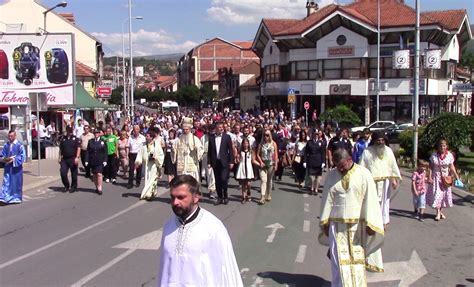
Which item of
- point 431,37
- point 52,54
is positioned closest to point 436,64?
point 52,54

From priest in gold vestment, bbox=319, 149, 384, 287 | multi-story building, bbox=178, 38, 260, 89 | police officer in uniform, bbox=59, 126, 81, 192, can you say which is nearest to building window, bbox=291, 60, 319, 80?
police officer in uniform, bbox=59, 126, 81, 192

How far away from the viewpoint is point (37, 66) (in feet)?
87.1

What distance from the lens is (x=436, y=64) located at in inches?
949

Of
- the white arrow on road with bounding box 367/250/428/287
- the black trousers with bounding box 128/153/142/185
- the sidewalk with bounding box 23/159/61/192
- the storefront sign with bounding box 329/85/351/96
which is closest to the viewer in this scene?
the white arrow on road with bounding box 367/250/428/287

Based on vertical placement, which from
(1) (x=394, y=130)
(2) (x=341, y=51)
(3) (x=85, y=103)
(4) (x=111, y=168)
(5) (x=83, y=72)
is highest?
(2) (x=341, y=51)

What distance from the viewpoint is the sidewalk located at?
55.6 feet

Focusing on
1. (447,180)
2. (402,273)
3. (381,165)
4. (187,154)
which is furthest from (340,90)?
(402,273)

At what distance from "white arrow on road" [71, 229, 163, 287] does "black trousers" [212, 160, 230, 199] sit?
3.14 metres

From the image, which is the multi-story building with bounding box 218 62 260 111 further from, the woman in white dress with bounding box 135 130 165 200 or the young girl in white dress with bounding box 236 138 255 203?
the young girl in white dress with bounding box 236 138 255 203

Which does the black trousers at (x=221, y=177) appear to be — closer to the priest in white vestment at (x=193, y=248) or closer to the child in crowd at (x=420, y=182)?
the child in crowd at (x=420, y=182)

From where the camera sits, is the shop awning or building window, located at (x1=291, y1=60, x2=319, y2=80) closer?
the shop awning

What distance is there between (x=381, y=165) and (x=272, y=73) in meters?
51.3

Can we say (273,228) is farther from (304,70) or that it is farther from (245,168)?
(304,70)

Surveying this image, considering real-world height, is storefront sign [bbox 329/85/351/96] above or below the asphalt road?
above
